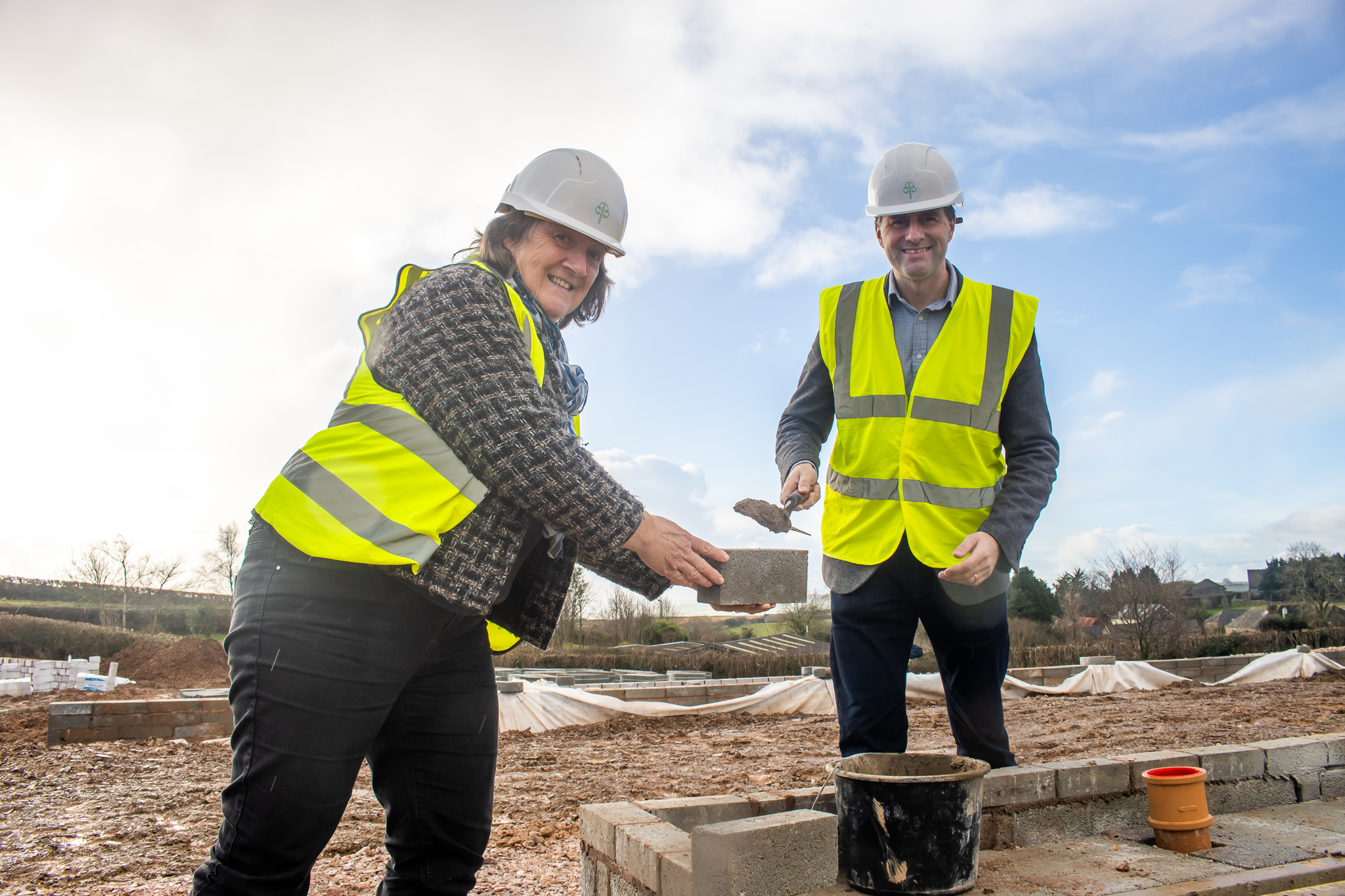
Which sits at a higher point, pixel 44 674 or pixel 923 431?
pixel 923 431

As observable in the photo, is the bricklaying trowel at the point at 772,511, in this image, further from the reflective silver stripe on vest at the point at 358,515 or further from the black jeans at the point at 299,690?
the reflective silver stripe on vest at the point at 358,515

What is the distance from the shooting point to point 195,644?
21.0m

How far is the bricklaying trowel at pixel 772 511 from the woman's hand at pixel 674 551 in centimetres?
71

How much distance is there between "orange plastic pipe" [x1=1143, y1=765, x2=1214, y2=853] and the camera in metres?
3.38

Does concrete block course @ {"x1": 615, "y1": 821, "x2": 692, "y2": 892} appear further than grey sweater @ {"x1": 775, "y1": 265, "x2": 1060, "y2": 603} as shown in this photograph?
No

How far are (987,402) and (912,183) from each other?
81 cm

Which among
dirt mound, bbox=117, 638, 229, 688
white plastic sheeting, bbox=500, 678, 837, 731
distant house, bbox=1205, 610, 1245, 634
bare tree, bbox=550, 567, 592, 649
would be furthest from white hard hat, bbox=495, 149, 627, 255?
distant house, bbox=1205, 610, 1245, 634

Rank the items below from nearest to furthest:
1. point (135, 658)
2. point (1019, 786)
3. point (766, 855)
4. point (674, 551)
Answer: point (674, 551), point (766, 855), point (1019, 786), point (135, 658)

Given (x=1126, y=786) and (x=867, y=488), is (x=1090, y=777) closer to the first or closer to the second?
(x=1126, y=786)

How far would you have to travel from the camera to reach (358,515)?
1.56 m

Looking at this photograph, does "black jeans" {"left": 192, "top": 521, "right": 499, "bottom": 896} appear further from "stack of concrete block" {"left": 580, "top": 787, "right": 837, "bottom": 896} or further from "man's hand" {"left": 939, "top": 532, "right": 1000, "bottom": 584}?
"man's hand" {"left": 939, "top": 532, "right": 1000, "bottom": 584}

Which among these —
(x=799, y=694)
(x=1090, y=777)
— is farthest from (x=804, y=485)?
(x=799, y=694)

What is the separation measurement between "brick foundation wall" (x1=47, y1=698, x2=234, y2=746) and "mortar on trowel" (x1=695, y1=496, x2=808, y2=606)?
8.86 metres

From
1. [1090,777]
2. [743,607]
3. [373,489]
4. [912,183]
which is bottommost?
[1090,777]
